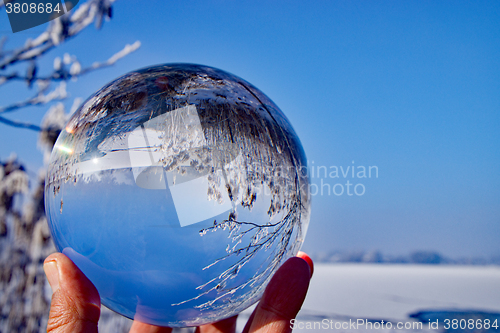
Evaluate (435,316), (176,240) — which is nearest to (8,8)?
(176,240)

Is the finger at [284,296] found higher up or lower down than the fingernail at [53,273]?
lower down

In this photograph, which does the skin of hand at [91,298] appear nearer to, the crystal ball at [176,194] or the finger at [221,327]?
the crystal ball at [176,194]

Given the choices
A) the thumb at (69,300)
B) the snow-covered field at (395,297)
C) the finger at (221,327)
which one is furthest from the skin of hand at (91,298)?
the snow-covered field at (395,297)

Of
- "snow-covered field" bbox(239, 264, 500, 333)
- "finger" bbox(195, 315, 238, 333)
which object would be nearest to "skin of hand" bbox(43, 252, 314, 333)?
"finger" bbox(195, 315, 238, 333)

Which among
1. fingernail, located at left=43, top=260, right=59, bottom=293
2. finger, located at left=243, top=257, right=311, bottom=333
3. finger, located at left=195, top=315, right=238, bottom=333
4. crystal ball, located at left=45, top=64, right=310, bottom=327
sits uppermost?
crystal ball, located at left=45, top=64, right=310, bottom=327

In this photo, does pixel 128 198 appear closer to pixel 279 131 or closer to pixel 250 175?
pixel 250 175

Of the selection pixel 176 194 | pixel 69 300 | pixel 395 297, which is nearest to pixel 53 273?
pixel 69 300

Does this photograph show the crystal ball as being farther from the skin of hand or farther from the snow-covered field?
the snow-covered field
